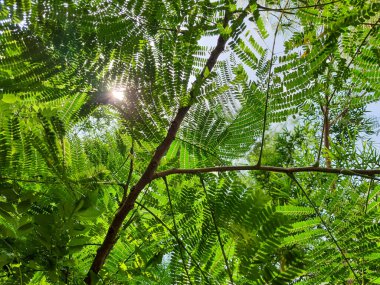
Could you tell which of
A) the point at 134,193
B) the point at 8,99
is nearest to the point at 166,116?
the point at 134,193

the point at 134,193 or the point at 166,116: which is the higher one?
the point at 166,116

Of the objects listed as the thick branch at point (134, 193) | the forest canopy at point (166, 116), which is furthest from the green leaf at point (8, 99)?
the thick branch at point (134, 193)

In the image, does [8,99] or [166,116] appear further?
[166,116]

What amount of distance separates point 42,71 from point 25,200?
0.93 ft

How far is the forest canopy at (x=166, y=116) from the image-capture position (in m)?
0.72

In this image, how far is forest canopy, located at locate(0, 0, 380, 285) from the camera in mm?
717

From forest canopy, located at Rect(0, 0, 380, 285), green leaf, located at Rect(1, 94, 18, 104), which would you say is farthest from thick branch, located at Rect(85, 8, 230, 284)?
green leaf, located at Rect(1, 94, 18, 104)

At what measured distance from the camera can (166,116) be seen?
84 centimetres

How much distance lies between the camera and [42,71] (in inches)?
31.3

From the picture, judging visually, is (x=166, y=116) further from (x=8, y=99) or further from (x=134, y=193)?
(x=8, y=99)

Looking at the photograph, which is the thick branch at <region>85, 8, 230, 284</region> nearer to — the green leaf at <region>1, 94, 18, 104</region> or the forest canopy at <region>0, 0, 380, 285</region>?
the forest canopy at <region>0, 0, 380, 285</region>

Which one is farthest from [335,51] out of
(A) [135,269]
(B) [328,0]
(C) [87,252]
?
(C) [87,252]

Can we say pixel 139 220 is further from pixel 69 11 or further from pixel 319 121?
pixel 319 121

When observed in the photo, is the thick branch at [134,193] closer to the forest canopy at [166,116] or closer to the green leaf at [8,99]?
the forest canopy at [166,116]
